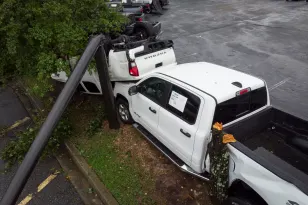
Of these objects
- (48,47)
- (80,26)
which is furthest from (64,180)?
(80,26)

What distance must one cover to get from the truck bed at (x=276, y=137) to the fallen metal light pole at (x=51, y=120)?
104 inches

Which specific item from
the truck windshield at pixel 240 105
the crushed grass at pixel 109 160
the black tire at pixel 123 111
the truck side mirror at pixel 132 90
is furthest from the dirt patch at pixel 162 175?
the truck windshield at pixel 240 105

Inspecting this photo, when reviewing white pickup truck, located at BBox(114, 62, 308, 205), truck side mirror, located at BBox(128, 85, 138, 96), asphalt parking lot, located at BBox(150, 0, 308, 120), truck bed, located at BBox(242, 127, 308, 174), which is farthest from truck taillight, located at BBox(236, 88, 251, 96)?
asphalt parking lot, located at BBox(150, 0, 308, 120)

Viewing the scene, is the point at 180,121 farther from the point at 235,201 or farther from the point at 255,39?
the point at 255,39

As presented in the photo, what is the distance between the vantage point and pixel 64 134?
6387 mm

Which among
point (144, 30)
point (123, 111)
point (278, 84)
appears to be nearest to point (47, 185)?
point (123, 111)

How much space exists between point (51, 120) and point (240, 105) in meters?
3.02

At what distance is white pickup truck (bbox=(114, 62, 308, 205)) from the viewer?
3.69m

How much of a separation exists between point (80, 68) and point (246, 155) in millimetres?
3076

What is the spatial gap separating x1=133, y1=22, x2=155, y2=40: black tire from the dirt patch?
3.79 meters

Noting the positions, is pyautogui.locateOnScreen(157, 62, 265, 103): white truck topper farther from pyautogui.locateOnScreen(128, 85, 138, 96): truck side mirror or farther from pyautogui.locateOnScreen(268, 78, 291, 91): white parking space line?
pyautogui.locateOnScreen(268, 78, 291, 91): white parking space line

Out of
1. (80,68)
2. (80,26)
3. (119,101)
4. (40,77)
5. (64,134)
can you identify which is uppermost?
(80,26)

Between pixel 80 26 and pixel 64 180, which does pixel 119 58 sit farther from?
pixel 64 180

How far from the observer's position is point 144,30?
8992mm
